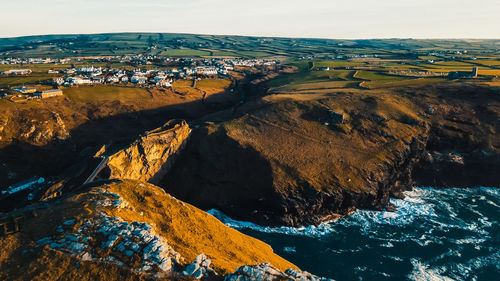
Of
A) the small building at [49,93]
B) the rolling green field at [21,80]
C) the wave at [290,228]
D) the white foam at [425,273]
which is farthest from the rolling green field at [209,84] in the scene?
the white foam at [425,273]

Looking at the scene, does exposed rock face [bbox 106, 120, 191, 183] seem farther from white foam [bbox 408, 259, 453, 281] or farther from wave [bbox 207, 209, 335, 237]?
white foam [bbox 408, 259, 453, 281]

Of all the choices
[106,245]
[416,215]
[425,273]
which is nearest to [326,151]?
[416,215]

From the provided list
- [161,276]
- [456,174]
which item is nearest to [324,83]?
[456,174]

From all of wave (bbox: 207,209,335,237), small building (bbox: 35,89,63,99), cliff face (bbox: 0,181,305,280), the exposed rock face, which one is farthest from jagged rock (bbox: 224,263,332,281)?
small building (bbox: 35,89,63,99)

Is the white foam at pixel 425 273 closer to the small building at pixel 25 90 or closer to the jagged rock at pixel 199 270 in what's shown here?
the jagged rock at pixel 199 270

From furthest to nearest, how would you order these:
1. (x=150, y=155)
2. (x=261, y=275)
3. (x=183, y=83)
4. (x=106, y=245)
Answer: (x=183, y=83)
(x=150, y=155)
(x=106, y=245)
(x=261, y=275)

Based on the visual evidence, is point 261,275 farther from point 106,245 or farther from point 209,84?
point 209,84

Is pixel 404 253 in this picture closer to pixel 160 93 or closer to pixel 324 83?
pixel 324 83
